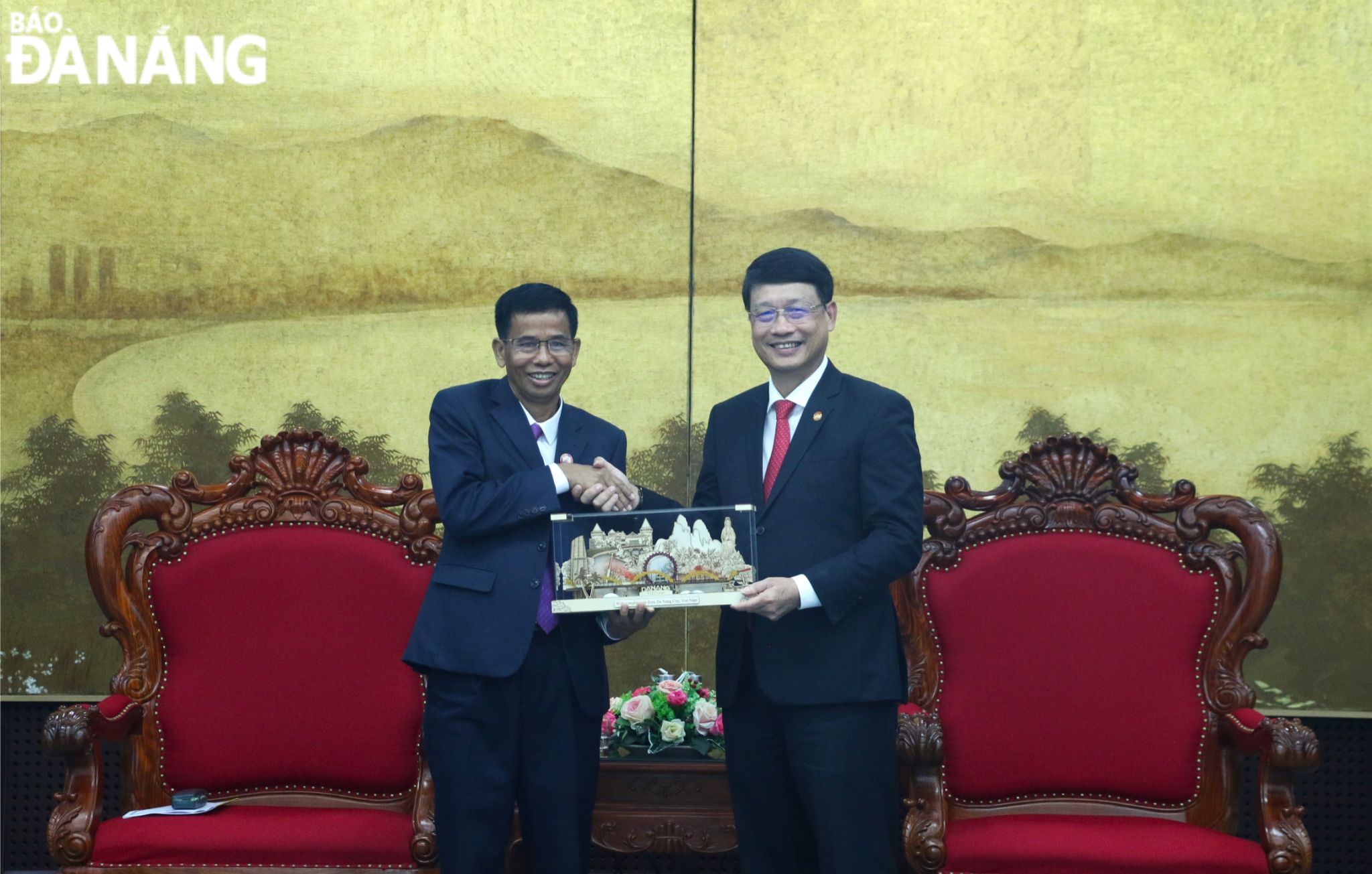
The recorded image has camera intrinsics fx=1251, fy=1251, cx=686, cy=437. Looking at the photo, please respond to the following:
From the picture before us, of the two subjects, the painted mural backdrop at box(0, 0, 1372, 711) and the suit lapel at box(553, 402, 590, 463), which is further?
the painted mural backdrop at box(0, 0, 1372, 711)

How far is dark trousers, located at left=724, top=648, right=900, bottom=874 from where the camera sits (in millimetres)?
2607

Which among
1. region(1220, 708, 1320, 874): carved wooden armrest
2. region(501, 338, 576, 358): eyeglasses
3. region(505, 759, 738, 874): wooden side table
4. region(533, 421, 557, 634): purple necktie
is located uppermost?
region(501, 338, 576, 358): eyeglasses

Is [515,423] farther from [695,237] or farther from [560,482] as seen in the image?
[695,237]

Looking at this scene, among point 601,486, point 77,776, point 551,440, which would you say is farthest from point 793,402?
point 77,776

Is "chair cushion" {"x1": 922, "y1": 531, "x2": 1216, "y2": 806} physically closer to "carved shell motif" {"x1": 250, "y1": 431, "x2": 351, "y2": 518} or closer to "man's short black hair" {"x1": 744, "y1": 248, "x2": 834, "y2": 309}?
"man's short black hair" {"x1": 744, "y1": 248, "x2": 834, "y2": 309}

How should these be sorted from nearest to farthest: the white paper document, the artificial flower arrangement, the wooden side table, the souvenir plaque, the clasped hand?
the clasped hand
the souvenir plaque
the white paper document
the wooden side table
the artificial flower arrangement

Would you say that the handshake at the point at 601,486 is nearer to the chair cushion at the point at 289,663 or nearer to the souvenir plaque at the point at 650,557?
the souvenir plaque at the point at 650,557

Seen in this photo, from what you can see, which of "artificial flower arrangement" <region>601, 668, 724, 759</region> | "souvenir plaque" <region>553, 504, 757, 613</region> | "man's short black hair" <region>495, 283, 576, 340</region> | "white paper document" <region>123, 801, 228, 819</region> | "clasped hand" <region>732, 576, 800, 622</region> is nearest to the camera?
"clasped hand" <region>732, 576, 800, 622</region>

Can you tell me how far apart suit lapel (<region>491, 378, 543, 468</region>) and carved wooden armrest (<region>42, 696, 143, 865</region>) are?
4.20ft

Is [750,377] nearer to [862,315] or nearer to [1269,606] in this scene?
[862,315]

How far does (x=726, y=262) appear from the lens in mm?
4570

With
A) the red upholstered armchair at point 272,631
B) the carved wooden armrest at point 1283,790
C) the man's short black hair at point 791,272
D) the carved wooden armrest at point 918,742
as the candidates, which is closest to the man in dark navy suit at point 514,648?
the man's short black hair at point 791,272

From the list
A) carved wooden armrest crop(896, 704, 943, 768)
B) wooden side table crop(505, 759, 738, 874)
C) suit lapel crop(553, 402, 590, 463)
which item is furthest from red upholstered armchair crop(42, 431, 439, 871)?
carved wooden armrest crop(896, 704, 943, 768)

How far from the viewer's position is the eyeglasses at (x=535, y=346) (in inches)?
114
